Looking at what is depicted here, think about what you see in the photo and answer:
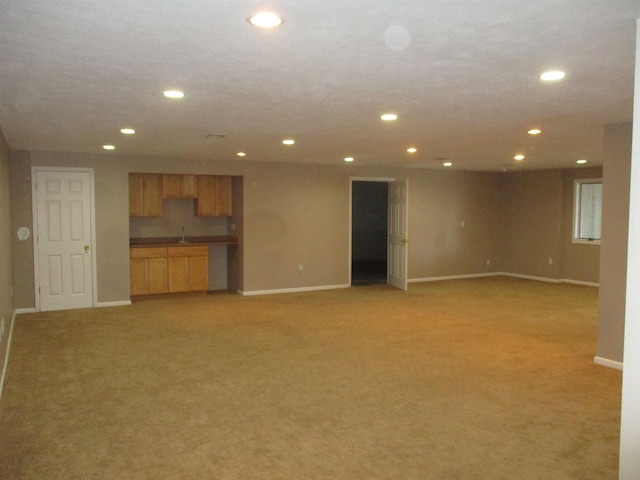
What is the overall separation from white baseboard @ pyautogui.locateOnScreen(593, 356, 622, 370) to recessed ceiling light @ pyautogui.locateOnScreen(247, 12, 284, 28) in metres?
4.51

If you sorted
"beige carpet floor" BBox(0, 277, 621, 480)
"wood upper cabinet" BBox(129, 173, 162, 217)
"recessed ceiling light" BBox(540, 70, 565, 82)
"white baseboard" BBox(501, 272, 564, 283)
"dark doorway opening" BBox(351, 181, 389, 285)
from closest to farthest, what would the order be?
"recessed ceiling light" BBox(540, 70, 565, 82), "beige carpet floor" BBox(0, 277, 621, 480), "wood upper cabinet" BBox(129, 173, 162, 217), "white baseboard" BBox(501, 272, 564, 283), "dark doorway opening" BBox(351, 181, 389, 285)

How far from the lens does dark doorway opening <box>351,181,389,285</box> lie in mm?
13867

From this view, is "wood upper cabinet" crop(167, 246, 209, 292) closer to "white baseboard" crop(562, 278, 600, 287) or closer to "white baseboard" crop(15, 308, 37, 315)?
"white baseboard" crop(15, 308, 37, 315)

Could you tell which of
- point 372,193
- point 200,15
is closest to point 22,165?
point 200,15

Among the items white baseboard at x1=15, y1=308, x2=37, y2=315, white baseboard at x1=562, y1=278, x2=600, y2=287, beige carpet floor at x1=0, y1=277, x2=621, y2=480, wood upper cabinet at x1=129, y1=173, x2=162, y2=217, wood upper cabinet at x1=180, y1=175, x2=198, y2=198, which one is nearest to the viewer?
beige carpet floor at x1=0, y1=277, x2=621, y2=480

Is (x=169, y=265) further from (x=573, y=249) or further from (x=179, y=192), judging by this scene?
(x=573, y=249)

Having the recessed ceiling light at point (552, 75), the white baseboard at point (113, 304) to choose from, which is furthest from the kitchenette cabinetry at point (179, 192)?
the recessed ceiling light at point (552, 75)

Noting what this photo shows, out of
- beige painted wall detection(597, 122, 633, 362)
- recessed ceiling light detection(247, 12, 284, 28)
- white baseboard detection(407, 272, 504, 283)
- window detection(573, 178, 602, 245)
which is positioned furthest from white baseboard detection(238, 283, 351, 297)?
recessed ceiling light detection(247, 12, 284, 28)

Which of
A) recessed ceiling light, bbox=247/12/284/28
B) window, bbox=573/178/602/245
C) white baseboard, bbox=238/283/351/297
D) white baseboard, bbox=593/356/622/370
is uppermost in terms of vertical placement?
recessed ceiling light, bbox=247/12/284/28

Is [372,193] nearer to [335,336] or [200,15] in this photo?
[335,336]

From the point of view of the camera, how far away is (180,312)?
7602 mm

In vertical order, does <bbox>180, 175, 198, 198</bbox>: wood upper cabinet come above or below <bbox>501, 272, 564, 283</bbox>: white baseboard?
above

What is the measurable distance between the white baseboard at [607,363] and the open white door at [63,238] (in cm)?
663

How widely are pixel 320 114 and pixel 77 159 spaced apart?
4.75m
